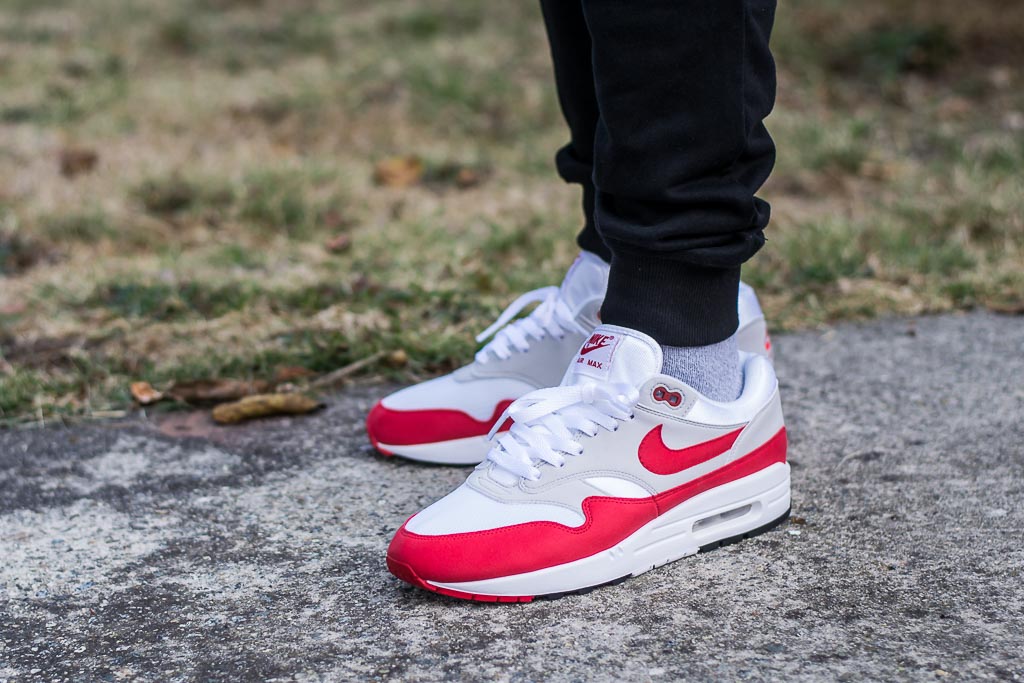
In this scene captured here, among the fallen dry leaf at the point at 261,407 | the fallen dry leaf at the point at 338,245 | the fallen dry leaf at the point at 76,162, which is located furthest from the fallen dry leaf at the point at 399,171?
the fallen dry leaf at the point at 261,407

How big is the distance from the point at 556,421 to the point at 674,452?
0.15 m

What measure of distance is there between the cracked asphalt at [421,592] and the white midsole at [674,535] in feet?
0.07

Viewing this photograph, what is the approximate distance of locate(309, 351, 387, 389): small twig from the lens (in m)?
1.94

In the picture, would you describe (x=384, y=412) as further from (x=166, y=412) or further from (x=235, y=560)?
(x=166, y=412)

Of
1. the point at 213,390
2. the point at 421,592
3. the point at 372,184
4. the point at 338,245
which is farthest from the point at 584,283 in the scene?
the point at 372,184

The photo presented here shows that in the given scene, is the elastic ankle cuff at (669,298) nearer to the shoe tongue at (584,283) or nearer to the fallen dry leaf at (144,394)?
the shoe tongue at (584,283)

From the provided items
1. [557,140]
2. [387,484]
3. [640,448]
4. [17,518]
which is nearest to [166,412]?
[17,518]

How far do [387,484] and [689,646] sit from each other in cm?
57

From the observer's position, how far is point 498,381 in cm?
158

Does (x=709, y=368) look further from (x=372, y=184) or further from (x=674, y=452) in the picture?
(x=372, y=184)

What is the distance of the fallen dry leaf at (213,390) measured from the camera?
6.10 feet

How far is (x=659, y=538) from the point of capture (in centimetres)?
125

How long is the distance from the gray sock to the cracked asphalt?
188 millimetres

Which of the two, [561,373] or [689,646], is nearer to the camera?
[689,646]
